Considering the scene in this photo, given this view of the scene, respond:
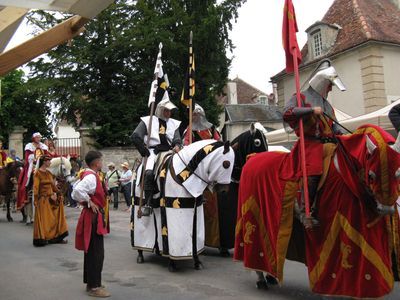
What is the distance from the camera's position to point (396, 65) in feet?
62.2

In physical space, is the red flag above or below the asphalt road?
above

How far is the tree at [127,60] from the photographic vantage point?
70.6 ft

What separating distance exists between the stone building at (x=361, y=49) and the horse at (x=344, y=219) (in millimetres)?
14975

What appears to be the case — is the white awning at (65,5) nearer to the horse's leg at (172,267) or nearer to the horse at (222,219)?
the horse's leg at (172,267)

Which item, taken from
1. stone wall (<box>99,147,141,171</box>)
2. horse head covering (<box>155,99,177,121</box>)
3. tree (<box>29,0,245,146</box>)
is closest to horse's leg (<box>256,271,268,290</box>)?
horse head covering (<box>155,99,177,121</box>)

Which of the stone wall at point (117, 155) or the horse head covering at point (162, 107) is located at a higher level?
the horse head covering at point (162, 107)

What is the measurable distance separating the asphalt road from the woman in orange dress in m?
0.34

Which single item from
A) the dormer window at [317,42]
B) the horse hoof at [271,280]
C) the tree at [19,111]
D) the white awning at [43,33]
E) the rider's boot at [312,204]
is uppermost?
the dormer window at [317,42]

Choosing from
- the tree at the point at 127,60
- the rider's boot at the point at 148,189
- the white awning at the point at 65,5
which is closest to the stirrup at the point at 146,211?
the rider's boot at the point at 148,189

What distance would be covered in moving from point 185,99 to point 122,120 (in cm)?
1446

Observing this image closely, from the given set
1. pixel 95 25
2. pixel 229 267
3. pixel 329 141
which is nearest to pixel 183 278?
pixel 229 267

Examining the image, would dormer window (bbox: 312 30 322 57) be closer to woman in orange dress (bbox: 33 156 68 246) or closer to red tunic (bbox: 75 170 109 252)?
woman in orange dress (bbox: 33 156 68 246)

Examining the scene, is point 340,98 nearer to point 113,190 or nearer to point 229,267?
point 113,190

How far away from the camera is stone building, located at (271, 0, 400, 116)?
18625 mm
